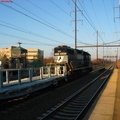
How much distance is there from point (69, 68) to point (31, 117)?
12.5 meters

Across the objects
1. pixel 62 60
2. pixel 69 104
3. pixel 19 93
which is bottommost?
pixel 69 104

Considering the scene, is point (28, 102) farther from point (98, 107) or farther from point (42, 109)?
point (98, 107)

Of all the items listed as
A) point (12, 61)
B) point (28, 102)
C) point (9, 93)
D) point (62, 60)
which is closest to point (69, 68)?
point (62, 60)

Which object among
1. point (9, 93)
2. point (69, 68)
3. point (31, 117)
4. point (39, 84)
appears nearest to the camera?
point (31, 117)

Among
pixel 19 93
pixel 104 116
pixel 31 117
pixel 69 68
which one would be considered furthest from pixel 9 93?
pixel 69 68

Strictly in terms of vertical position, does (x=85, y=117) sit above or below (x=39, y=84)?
below

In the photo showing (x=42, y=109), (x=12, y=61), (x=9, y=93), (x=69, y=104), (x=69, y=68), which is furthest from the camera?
(x=12, y=61)

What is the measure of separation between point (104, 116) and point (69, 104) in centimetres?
265

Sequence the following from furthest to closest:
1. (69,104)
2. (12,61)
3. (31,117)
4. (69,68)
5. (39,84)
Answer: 1. (12,61)
2. (69,68)
3. (39,84)
4. (69,104)
5. (31,117)

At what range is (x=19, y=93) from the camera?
8.70 metres

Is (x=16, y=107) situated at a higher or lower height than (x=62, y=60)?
lower

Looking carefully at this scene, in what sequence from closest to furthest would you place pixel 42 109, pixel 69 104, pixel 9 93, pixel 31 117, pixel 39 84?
pixel 31 117 < pixel 9 93 < pixel 42 109 < pixel 69 104 < pixel 39 84

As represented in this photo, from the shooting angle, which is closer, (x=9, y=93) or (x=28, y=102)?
(x=9, y=93)

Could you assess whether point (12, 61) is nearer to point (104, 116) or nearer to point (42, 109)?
point (42, 109)
